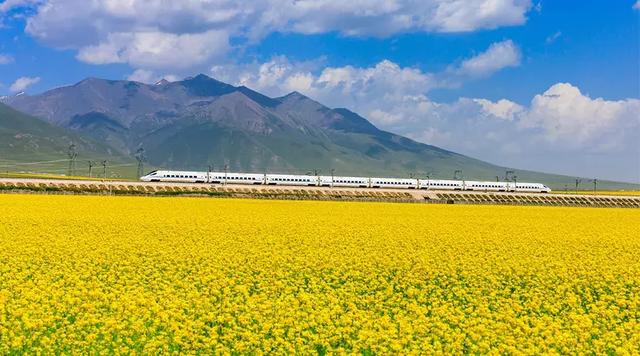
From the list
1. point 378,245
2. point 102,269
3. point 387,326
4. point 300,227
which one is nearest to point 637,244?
point 378,245

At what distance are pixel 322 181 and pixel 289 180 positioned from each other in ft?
34.3

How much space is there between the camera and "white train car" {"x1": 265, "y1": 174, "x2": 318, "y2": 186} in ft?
491

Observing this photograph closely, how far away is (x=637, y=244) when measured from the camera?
36.8 meters

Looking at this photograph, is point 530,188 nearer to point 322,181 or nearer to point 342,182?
point 342,182

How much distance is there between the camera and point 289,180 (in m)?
154

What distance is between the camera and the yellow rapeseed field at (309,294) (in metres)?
14.1

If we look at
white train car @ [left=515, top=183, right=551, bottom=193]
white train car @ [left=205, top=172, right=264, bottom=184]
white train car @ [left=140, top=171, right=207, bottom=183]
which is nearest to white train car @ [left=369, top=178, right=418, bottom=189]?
white train car @ [left=205, top=172, right=264, bottom=184]

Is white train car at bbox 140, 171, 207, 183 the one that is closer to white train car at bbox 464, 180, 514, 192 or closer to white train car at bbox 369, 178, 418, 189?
white train car at bbox 369, 178, 418, 189

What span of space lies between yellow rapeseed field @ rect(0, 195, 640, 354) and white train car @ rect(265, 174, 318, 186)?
114646mm

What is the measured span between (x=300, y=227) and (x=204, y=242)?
11.1 m

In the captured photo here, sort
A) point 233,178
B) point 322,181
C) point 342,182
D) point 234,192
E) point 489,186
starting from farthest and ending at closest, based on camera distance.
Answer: point 489,186 → point 342,182 → point 322,181 → point 233,178 → point 234,192

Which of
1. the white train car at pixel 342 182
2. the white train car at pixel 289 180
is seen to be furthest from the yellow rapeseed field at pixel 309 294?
the white train car at pixel 342 182

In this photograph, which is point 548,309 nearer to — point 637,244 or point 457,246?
point 457,246

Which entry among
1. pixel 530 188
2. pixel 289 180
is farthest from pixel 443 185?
pixel 289 180
